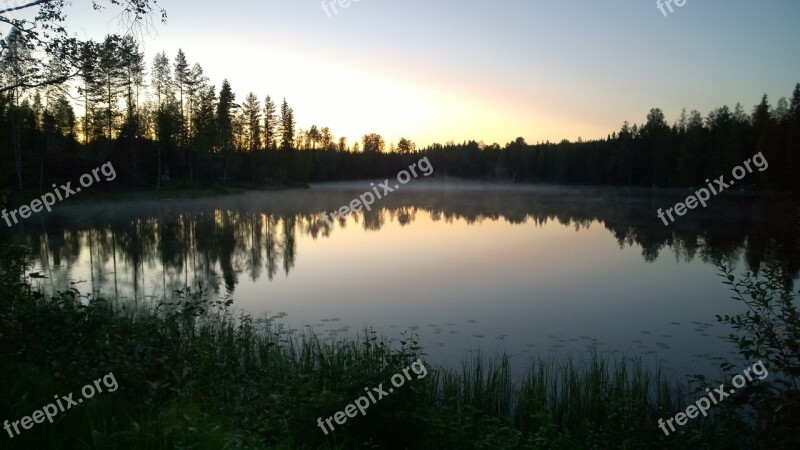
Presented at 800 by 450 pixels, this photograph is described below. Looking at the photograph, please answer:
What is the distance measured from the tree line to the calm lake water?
632cm

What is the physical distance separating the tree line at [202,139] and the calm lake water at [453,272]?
6.32m

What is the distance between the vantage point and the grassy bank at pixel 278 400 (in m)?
4.48

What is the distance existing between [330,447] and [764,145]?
7120cm

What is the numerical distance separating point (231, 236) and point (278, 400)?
2254 cm

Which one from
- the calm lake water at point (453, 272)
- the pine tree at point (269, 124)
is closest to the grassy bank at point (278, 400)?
the calm lake water at point (453, 272)

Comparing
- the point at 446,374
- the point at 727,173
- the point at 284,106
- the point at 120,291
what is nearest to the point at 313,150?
the point at 284,106

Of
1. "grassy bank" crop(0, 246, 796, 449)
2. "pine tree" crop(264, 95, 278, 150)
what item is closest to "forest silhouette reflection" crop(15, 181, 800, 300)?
"grassy bank" crop(0, 246, 796, 449)

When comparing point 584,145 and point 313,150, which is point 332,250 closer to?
point 313,150

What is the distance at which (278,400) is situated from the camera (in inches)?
229

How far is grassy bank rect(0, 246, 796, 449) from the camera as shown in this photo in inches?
176

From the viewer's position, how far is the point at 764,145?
60.3 m

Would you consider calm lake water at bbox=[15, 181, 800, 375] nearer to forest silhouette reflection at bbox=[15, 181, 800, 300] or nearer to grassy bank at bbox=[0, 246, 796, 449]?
forest silhouette reflection at bbox=[15, 181, 800, 300]

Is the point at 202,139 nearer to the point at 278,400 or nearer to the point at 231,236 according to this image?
the point at 231,236

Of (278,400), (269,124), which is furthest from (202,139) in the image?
(278,400)
